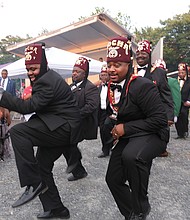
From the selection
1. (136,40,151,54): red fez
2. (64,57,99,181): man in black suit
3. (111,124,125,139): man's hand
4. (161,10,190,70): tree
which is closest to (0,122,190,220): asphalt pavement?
(64,57,99,181): man in black suit

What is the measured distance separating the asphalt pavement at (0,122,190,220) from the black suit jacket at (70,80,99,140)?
752 millimetres

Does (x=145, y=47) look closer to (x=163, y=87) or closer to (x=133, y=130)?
(x=163, y=87)

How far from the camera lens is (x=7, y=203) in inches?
135

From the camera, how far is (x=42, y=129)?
106 inches

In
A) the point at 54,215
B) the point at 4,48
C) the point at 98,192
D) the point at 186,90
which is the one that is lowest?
the point at 98,192

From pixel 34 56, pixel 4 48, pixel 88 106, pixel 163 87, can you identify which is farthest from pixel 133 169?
pixel 4 48

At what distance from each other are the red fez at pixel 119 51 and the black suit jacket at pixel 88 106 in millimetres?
1743

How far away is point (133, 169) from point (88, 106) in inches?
78.5

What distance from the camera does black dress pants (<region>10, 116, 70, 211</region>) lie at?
262 cm

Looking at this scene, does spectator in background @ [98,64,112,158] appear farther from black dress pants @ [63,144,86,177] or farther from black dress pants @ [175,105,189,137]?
black dress pants @ [175,105,189,137]

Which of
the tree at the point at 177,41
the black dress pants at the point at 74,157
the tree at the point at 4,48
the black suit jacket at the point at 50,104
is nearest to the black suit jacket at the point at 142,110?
the black suit jacket at the point at 50,104

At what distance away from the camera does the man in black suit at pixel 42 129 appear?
2598 millimetres

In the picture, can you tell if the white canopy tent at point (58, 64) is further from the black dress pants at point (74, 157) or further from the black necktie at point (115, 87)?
the black necktie at point (115, 87)

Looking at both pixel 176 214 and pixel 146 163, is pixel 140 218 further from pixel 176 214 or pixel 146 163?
pixel 176 214
